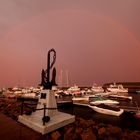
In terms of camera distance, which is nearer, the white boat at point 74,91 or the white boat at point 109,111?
the white boat at point 109,111

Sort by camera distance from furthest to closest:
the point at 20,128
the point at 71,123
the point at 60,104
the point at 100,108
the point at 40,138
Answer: the point at 60,104
the point at 100,108
the point at 71,123
the point at 20,128
the point at 40,138

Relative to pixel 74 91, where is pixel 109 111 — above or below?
below

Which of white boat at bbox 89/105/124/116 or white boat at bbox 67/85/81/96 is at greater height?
white boat at bbox 67/85/81/96

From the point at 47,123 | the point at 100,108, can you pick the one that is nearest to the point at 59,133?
the point at 47,123

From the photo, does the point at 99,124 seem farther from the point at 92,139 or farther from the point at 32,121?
the point at 32,121

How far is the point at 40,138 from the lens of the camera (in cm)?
116

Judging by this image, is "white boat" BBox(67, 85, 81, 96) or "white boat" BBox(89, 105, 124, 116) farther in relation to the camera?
"white boat" BBox(67, 85, 81, 96)

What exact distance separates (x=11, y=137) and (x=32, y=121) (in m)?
0.23

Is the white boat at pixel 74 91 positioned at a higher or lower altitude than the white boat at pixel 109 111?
higher

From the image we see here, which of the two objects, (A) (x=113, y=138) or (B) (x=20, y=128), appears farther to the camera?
(B) (x=20, y=128)

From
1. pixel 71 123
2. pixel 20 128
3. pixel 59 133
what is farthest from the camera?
pixel 71 123

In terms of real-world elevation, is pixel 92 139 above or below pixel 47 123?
below

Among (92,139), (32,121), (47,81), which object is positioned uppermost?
(47,81)

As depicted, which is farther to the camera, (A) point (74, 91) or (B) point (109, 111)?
(A) point (74, 91)
